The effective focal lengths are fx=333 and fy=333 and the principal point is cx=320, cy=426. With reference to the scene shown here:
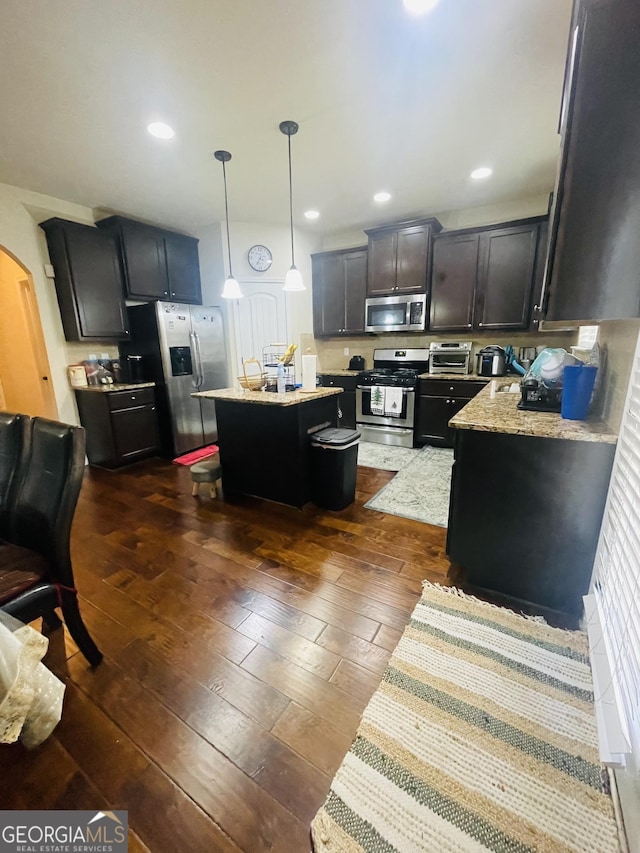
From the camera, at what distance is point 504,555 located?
5.62ft

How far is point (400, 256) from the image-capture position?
167 inches

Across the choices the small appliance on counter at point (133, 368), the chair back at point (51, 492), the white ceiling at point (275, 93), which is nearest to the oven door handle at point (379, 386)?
the white ceiling at point (275, 93)

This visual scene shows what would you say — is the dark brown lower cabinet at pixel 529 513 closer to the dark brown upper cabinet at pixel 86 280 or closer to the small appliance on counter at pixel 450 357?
the small appliance on counter at pixel 450 357

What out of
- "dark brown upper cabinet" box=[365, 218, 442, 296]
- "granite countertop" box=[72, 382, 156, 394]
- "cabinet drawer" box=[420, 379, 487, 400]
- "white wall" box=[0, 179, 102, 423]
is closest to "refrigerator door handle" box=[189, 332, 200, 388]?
"granite countertop" box=[72, 382, 156, 394]

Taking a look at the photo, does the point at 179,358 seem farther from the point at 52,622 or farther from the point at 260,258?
the point at 52,622

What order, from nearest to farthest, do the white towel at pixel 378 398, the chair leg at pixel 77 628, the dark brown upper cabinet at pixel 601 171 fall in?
the dark brown upper cabinet at pixel 601 171, the chair leg at pixel 77 628, the white towel at pixel 378 398

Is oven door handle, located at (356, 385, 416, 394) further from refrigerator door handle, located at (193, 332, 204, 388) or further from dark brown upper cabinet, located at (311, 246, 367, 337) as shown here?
refrigerator door handle, located at (193, 332, 204, 388)

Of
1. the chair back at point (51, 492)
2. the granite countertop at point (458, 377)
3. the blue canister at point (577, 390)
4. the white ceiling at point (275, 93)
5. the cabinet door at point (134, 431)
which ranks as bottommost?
the cabinet door at point (134, 431)

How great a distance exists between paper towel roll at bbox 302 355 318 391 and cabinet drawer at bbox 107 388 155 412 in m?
2.19

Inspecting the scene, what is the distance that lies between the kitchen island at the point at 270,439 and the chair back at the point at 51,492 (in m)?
1.32

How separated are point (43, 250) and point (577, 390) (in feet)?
15.8

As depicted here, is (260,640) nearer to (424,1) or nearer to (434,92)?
(424,1)

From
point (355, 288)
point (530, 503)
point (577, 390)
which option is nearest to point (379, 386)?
point (355, 288)

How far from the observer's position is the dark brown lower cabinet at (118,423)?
3.62 metres
